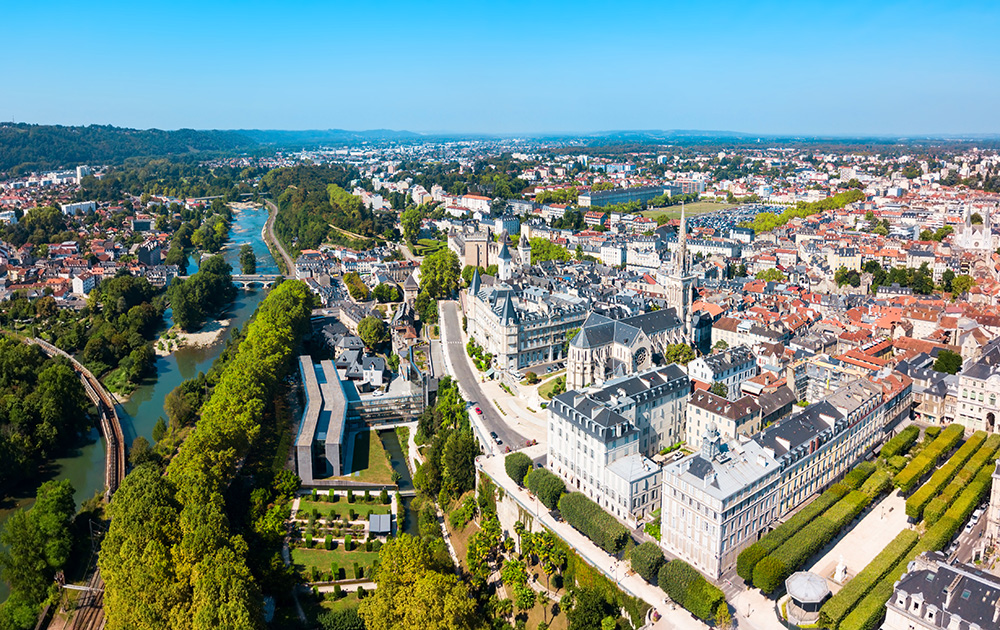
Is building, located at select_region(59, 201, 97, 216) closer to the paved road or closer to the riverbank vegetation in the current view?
the paved road

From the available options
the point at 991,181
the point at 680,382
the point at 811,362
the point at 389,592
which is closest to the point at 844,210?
the point at 991,181

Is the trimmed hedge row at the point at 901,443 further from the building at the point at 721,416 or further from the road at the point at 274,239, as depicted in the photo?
the road at the point at 274,239

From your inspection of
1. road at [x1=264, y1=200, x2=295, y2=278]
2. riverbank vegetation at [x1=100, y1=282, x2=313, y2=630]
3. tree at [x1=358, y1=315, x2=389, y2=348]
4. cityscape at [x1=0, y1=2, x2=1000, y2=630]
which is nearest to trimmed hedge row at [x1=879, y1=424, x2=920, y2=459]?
cityscape at [x1=0, y1=2, x2=1000, y2=630]

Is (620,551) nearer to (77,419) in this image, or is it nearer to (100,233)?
(77,419)

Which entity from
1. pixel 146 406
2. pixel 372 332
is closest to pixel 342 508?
pixel 146 406

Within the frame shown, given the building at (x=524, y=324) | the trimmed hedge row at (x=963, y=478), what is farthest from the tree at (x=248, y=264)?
the trimmed hedge row at (x=963, y=478)
